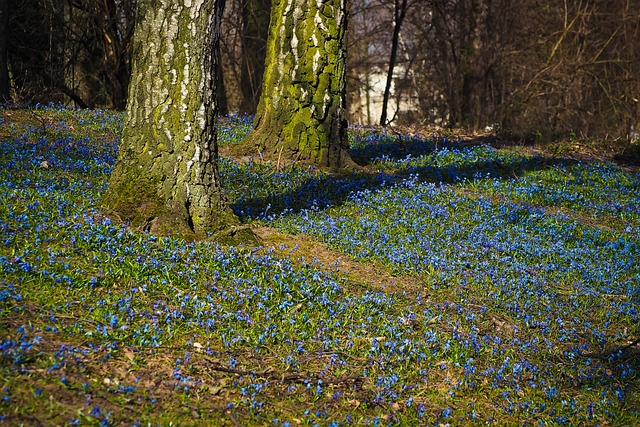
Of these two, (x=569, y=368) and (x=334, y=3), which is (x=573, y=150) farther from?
(x=569, y=368)

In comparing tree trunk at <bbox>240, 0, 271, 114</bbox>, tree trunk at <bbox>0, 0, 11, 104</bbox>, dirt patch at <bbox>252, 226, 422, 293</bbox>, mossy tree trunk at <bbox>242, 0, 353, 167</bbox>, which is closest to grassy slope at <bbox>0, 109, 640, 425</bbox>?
dirt patch at <bbox>252, 226, 422, 293</bbox>

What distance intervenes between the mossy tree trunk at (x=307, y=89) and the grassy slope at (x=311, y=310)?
874 mm

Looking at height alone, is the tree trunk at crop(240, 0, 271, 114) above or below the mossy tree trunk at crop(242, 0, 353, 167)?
above

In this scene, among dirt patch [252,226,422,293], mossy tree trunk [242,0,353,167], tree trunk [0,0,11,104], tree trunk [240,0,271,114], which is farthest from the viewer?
tree trunk [240,0,271,114]

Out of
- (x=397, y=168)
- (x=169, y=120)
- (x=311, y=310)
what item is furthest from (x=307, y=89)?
(x=311, y=310)

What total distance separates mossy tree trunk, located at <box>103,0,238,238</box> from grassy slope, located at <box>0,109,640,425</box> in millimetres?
490

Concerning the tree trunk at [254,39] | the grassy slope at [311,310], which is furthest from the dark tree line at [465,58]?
the grassy slope at [311,310]

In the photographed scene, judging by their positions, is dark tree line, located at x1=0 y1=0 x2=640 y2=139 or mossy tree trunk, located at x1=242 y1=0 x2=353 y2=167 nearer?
mossy tree trunk, located at x1=242 y1=0 x2=353 y2=167

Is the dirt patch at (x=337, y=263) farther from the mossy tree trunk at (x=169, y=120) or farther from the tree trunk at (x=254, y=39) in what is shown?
the tree trunk at (x=254, y=39)

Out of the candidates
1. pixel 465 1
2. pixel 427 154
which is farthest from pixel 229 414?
pixel 465 1

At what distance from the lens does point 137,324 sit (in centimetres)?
490

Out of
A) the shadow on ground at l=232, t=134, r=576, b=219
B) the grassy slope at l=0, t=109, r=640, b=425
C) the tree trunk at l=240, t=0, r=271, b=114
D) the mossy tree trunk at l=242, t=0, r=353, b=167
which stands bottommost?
the grassy slope at l=0, t=109, r=640, b=425

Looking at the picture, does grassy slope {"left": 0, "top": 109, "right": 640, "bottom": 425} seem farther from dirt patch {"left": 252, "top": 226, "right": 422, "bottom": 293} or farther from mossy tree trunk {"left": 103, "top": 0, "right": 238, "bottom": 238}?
mossy tree trunk {"left": 103, "top": 0, "right": 238, "bottom": 238}

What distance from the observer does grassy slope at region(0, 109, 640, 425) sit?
431cm
